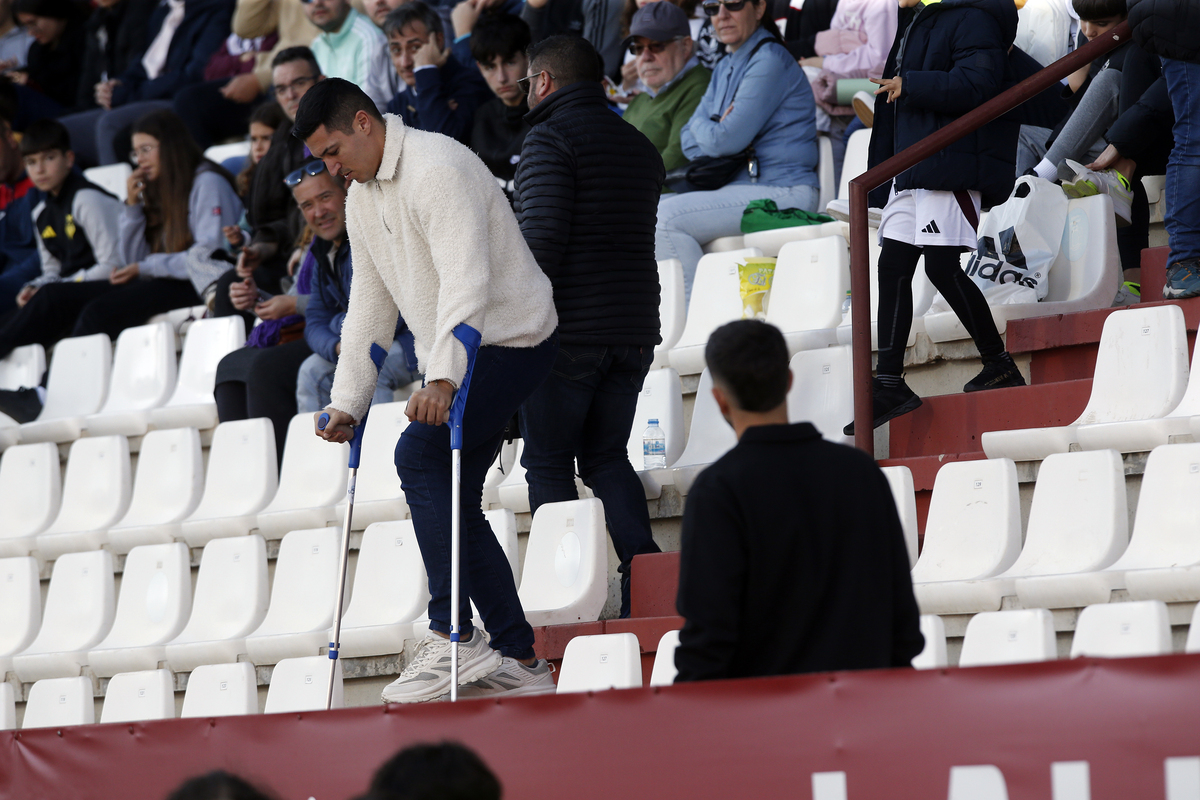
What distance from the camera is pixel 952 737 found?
8.25 feet

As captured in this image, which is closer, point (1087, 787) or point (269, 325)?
point (1087, 787)

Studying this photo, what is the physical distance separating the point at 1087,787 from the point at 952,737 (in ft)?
0.70

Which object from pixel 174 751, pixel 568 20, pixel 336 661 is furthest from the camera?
pixel 568 20

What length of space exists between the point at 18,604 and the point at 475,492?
291cm

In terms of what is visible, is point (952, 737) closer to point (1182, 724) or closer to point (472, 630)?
point (1182, 724)

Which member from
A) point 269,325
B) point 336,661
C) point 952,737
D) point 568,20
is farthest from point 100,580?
point 952,737

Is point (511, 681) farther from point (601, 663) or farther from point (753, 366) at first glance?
point (753, 366)

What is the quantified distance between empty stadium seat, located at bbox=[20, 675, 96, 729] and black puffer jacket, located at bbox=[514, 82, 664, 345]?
209 cm

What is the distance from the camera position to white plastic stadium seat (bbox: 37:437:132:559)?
6410 mm

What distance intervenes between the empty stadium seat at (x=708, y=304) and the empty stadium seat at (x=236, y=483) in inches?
64.1

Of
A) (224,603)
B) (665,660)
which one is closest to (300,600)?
(224,603)

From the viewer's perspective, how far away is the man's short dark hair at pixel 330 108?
149 inches

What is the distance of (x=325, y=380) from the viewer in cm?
624

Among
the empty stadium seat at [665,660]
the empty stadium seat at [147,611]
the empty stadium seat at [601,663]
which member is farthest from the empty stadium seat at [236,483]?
the empty stadium seat at [665,660]
